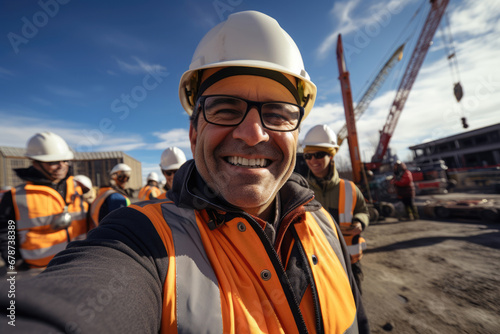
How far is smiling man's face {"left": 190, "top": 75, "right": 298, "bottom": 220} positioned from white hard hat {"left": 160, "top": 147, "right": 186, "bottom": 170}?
198 inches

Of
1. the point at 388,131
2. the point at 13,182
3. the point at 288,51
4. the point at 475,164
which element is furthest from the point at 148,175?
the point at 475,164

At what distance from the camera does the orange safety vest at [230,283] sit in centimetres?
75

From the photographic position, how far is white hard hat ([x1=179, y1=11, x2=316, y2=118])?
1323 millimetres

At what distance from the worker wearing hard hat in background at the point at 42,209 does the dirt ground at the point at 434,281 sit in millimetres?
4502

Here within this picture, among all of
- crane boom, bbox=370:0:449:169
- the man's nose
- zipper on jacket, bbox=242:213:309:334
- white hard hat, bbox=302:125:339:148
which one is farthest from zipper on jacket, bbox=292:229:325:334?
crane boom, bbox=370:0:449:169

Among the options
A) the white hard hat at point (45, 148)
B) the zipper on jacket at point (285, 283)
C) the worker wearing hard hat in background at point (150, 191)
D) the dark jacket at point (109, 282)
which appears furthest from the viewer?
the worker wearing hard hat in background at point (150, 191)

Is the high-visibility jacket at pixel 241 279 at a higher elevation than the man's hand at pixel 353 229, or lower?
higher

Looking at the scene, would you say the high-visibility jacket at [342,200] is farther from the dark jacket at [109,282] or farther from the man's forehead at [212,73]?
the dark jacket at [109,282]

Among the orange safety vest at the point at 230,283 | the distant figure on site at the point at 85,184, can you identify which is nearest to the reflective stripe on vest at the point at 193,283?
the orange safety vest at the point at 230,283

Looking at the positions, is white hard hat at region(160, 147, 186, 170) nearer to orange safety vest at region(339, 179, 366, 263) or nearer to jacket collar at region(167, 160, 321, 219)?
orange safety vest at region(339, 179, 366, 263)

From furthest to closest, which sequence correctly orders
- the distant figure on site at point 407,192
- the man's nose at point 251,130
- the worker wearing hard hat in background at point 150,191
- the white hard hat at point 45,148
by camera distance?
1. the distant figure on site at point 407,192
2. the worker wearing hard hat in background at point 150,191
3. the white hard hat at point 45,148
4. the man's nose at point 251,130

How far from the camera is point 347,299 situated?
3.95 feet

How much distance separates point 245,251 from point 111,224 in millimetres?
592

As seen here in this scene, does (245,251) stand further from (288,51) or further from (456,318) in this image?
(456,318)
